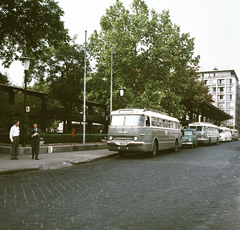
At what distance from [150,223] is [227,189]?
3.81 meters

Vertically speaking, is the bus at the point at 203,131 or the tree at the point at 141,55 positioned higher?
the tree at the point at 141,55

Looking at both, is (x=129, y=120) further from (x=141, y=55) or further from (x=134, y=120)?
(x=141, y=55)

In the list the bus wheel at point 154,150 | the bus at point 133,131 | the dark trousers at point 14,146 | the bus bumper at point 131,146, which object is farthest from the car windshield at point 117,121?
the dark trousers at point 14,146

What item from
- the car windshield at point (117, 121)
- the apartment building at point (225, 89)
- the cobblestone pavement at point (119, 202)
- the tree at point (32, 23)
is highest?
the apartment building at point (225, 89)

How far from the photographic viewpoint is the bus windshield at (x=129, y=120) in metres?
16.8

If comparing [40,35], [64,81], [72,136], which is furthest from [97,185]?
[64,81]

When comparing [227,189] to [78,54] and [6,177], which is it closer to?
[6,177]

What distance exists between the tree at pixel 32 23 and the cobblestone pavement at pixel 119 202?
1115cm

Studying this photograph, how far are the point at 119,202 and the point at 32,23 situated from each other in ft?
51.2

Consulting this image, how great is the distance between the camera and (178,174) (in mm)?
10602

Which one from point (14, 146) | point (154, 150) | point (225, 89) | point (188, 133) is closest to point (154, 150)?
point (154, 150)

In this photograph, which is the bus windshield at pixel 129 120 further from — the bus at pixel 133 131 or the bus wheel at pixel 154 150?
the bus wheel at pixel 154 150

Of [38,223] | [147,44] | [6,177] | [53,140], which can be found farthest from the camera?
[147,44]

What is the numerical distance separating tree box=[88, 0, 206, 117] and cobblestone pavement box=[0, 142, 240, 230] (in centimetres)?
2158
